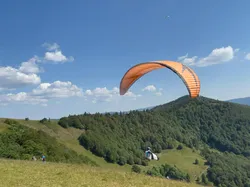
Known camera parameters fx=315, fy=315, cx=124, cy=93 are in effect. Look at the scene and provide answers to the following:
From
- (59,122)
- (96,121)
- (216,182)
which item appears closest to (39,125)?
(59,122)

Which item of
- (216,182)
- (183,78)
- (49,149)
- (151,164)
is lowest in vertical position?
(216,182)

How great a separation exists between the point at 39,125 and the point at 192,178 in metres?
91.2

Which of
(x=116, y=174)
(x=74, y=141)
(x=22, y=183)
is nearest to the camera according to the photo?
(x=22, y=183)

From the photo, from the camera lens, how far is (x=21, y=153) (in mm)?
65188

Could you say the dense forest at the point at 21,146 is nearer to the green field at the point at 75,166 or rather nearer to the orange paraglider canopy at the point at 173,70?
the green field at the point at 75,166

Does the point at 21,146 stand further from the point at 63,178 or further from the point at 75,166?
the point at 63,178

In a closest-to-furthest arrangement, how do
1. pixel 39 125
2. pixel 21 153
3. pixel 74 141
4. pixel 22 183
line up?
pixel 22 183, pixel 21 153, pixel 39 125, pixel 74 141

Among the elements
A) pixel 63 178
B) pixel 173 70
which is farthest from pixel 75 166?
pixel 173 70

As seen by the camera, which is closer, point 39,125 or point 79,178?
point 79,178

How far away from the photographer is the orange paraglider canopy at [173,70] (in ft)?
77.2

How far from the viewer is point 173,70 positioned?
2453 cm

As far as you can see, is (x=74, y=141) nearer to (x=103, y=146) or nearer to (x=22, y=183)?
(x=103, y=146)

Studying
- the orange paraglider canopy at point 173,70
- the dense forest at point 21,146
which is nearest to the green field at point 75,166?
the orange paraglider canopy at point 173,70

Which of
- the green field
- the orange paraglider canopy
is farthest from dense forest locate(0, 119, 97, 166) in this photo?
the orange paraglider canopy
